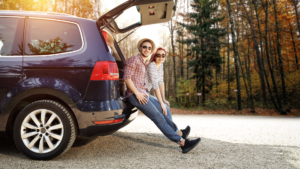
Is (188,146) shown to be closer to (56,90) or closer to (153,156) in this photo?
(153,156)

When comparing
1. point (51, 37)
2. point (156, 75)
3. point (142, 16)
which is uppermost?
point (142, 16)

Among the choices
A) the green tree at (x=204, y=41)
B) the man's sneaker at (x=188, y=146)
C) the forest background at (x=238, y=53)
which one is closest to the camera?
the man's sneaker at (x=188, y=146)

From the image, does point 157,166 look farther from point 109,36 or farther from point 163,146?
point 109,36

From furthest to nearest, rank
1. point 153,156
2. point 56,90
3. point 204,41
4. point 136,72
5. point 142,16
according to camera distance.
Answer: point 204,41, point 142,16, point 136,72, point 153,156, point 56,90

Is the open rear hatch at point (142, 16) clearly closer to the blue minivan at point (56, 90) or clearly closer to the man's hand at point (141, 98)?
the blue minivan at point (56, 90)

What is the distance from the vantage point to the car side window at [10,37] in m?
2.78

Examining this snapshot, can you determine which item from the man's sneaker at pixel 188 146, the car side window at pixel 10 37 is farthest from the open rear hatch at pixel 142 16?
the man's sneaker at pixel 188 146

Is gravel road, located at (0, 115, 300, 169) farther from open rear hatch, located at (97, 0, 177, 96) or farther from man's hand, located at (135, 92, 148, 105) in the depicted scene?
open rear hatch, located at (97, 0, 177, 96)

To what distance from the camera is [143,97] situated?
311 centimetres

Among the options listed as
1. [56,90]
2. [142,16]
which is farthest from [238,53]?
[56,90]

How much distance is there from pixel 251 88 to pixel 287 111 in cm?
421

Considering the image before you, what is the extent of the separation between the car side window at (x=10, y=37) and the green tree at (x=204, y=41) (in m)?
17.0

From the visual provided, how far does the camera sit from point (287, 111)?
14711 mm

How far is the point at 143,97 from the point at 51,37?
5.10 feet
